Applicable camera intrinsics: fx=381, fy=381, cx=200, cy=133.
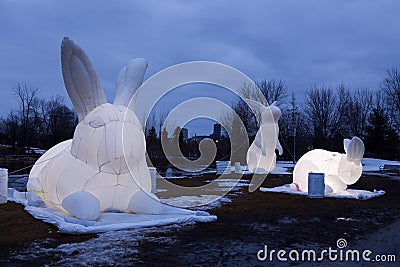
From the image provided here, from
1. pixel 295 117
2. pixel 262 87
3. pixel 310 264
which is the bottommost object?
pixel 310 264

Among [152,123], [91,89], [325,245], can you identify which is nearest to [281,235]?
[325,245]

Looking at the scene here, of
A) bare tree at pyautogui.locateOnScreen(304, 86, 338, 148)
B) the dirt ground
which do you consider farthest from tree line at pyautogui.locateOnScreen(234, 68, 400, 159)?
the dirt ground

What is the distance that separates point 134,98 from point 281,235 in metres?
4.21

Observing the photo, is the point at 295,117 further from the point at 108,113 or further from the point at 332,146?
the point at 108,113

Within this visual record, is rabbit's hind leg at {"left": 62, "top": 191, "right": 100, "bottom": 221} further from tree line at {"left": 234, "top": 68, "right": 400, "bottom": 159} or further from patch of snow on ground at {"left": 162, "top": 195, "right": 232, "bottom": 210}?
tree line at {"left": 234, "top": 68, "right": 400, "bottom": 159}

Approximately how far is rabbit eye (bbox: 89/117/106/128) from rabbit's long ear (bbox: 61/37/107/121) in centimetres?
51

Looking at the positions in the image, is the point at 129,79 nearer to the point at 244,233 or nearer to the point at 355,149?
the point at 244,233

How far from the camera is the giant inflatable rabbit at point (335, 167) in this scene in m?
12.2

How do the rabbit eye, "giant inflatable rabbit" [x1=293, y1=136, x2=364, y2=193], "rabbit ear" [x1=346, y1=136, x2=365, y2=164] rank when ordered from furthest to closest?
1. "giant inflatable rabbit" [x1=293, y1=136, x2=364, y2=193]
2. "rabbit ear" [x1=346, y1=136, x2=365, y2=164]
3. the rabbit eye

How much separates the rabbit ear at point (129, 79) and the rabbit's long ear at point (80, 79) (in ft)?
1.34

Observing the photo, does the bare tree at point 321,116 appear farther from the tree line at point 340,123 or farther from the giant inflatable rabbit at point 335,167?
the giant inflatable rabbit at point 335,167

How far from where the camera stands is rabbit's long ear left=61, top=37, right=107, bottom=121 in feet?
24.4

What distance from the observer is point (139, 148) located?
778 centimetres

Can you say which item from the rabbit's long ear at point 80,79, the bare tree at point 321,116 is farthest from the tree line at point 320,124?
the rabbit's long ear at point 80,79
